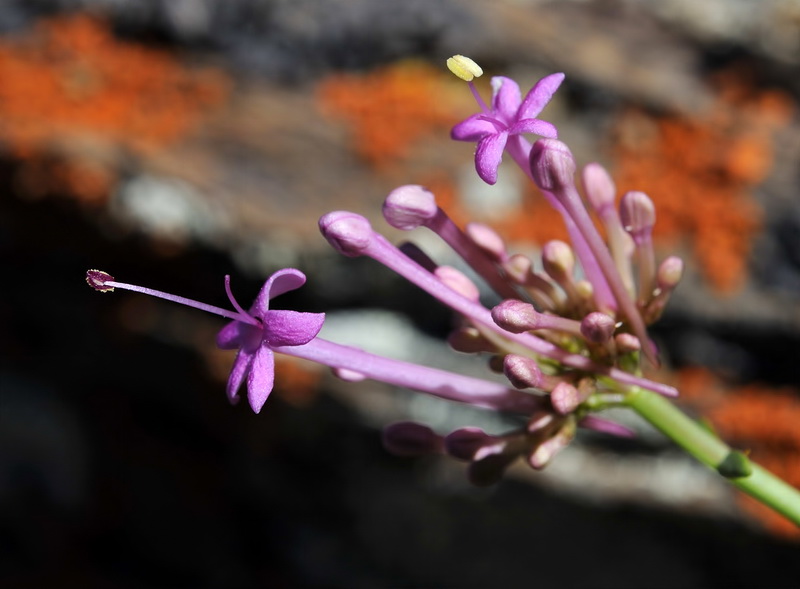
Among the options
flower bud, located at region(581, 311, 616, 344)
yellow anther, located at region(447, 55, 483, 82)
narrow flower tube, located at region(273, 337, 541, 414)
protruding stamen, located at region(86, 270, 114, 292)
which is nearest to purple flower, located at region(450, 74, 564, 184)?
yellow anther, located at region(447, 55, 483, 82)

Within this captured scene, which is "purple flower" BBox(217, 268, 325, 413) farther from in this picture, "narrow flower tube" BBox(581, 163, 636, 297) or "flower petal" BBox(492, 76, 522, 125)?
A: "narrow flower tube" BBox(581, 163, 636, 297)

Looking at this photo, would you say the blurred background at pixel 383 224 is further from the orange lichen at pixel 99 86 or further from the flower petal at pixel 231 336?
the flower petal at pixel 231 336

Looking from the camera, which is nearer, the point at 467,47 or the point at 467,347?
the point at 467,347

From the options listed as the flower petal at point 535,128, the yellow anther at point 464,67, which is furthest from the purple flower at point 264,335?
the yellow anther at point 464,67

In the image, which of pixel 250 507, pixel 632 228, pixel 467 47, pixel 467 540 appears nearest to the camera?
pixel 632 228

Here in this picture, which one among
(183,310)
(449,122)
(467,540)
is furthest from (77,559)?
(449,122)

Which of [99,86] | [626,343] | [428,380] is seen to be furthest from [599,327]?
[99,86]

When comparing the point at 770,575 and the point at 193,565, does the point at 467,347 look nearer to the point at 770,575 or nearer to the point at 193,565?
the point at 770,575
